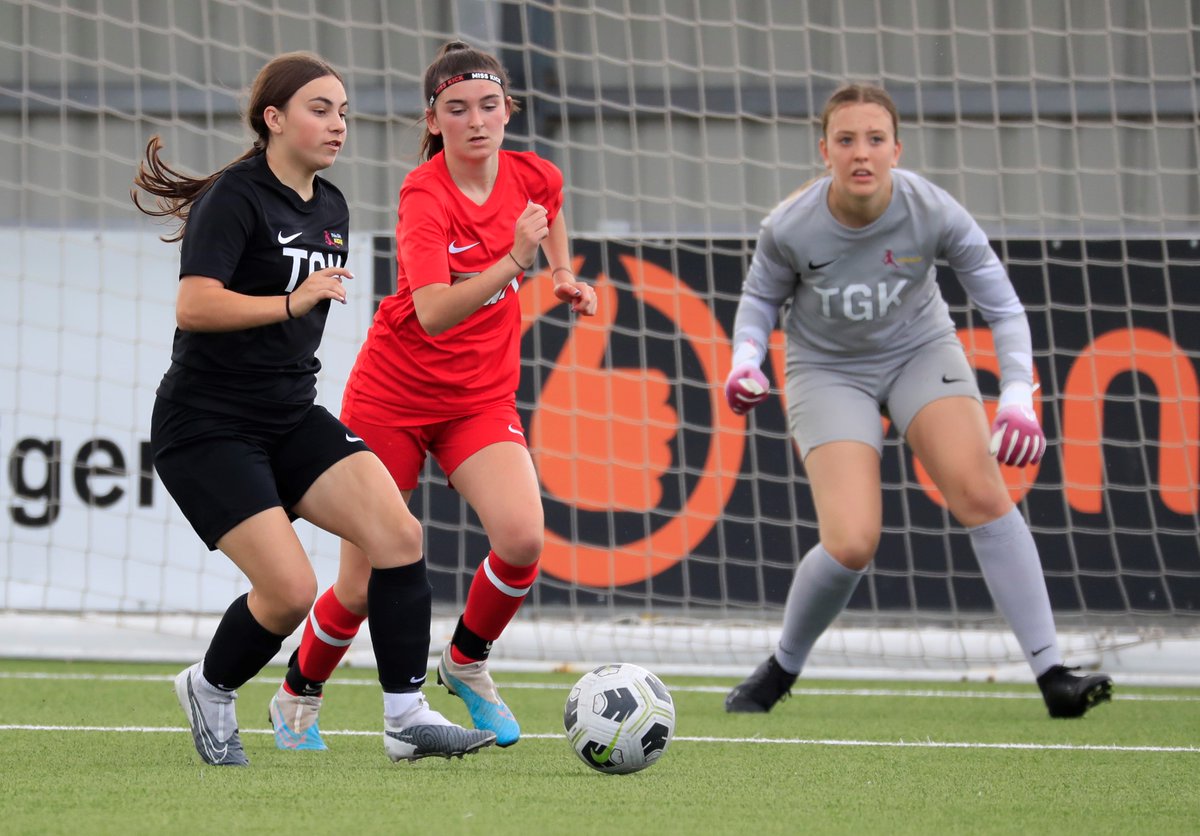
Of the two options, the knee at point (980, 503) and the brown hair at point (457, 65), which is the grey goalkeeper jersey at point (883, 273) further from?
the brown hair at point (457, 65)

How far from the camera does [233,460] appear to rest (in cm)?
318

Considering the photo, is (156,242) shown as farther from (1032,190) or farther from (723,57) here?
(1032,190)

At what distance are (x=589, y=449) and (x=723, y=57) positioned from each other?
6.40 feet

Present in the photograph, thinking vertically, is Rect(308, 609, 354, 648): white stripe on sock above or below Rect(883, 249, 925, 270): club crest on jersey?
below

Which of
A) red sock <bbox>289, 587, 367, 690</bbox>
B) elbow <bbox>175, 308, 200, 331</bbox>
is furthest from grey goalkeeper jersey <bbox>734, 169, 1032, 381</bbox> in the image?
elbow <bbox>175, 308, 200, 331</bbox>

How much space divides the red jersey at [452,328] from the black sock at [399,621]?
0.58 metres

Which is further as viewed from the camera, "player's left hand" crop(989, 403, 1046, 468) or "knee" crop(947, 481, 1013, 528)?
"knee" crop(947, 481, 1013, 528)

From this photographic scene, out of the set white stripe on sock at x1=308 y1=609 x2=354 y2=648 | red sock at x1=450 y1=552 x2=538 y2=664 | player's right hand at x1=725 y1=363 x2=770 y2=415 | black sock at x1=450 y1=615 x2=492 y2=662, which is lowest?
black sock at x1=450 y1=615 x2=492 y2=662

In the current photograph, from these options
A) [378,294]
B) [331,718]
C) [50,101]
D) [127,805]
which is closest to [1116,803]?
[127,805]

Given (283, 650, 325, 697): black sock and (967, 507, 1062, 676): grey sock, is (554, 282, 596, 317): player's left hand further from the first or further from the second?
(967, 507, 1062, 676): grey sock

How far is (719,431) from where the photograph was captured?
21.3 ft

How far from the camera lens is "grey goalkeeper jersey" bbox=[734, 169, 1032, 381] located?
4.41m

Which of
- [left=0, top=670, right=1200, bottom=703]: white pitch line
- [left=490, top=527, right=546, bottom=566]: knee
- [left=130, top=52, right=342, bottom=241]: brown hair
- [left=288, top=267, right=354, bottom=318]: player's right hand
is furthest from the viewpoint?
[left=0, top=670, right=1200, bottom=703]: white pitch line

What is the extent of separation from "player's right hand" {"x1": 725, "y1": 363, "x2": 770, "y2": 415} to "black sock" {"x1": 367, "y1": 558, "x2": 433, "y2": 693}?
1.20 meters
